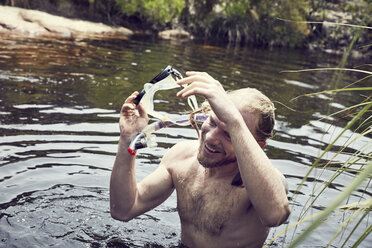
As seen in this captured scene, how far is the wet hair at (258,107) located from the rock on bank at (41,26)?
1398cm

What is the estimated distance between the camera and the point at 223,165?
2.80 meters

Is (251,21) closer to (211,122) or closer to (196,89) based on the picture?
(211,122)

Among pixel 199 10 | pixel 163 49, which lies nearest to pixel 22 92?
pixel 163 49

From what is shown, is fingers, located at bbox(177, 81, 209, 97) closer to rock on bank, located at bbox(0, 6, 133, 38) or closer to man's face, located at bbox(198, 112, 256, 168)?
man's face, located at bbox(198, 112, 256, 168)

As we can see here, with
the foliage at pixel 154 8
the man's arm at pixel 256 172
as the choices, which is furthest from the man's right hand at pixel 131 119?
the foliage at pixel 154 8

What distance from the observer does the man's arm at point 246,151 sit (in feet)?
7.18

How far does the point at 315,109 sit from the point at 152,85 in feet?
22.3

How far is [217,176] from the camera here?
2.92m

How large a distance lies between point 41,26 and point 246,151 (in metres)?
16.4

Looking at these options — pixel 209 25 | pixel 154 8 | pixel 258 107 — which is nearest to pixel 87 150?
pixel 258 107

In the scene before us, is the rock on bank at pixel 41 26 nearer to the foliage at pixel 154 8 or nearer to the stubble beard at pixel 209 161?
the foliage at pixel 154 8

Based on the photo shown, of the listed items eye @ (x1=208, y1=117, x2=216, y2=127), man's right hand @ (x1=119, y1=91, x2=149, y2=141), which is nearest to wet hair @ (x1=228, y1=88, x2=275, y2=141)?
eye @ (x1=208, y1=117, x2=216, y2=127)

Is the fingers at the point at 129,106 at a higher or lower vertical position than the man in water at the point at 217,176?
higher

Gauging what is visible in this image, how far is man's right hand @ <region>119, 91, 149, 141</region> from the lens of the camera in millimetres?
2658
